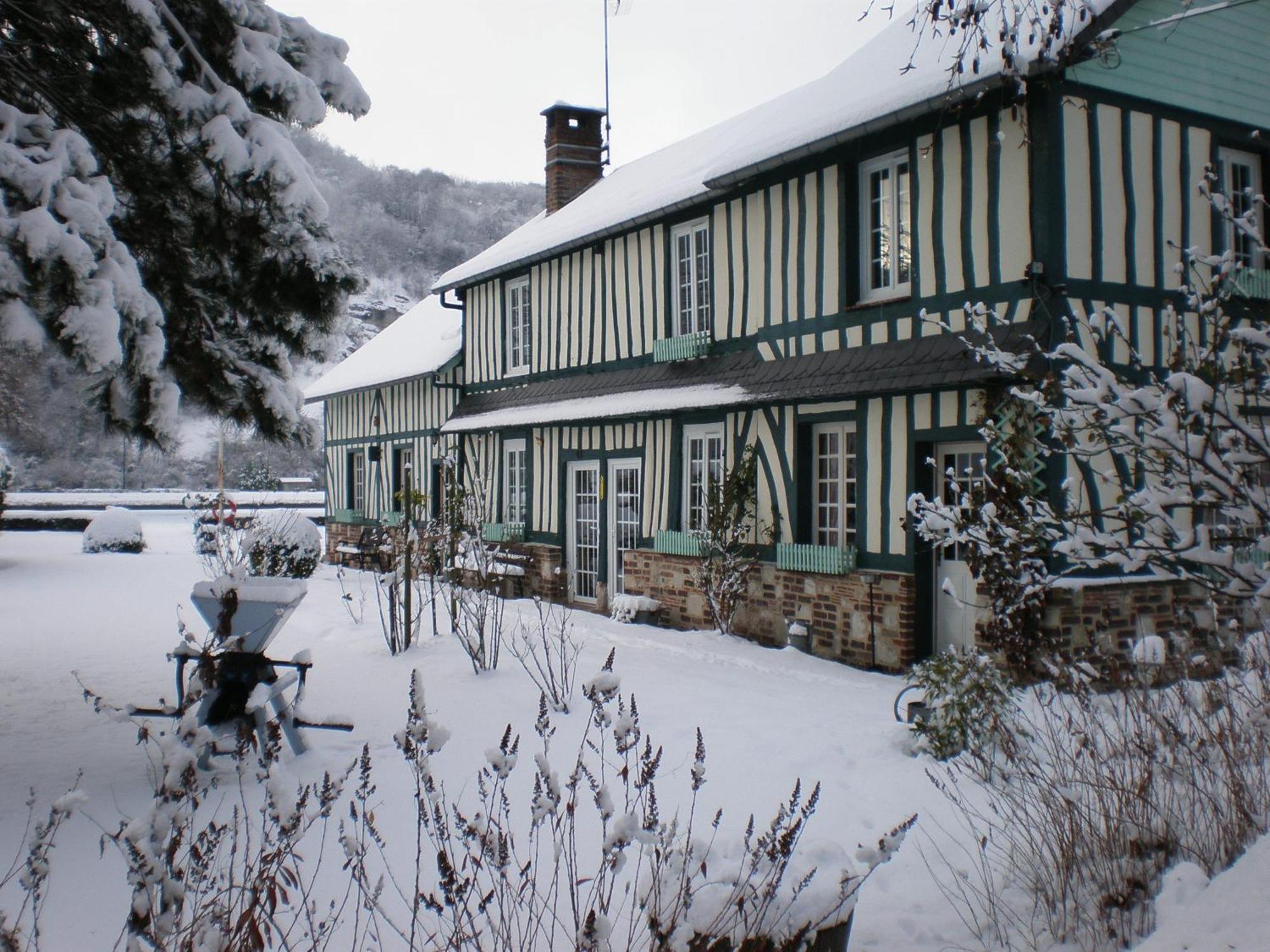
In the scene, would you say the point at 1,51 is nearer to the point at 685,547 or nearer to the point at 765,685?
the point at 765,685

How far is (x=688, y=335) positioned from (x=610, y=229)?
6.38 ft

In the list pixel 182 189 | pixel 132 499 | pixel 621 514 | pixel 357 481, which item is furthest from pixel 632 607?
pixel 132 499

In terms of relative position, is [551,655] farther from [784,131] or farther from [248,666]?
[784,131]

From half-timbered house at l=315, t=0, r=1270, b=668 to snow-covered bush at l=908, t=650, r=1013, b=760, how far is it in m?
0.82

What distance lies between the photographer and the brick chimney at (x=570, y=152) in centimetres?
1686

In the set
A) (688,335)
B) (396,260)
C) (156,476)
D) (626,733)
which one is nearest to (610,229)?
(688,335)

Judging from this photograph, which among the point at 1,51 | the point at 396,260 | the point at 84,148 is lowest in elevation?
the point at 84,148

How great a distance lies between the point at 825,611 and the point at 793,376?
2.26 m

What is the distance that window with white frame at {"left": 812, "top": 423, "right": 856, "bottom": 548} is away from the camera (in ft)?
31.2

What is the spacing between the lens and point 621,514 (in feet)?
42.1

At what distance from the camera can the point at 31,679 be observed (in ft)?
26.9

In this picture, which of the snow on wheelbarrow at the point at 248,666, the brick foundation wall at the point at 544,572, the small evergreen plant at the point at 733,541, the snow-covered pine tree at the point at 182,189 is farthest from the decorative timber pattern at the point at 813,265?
the snow on wheelbarrow at the point at 248,666

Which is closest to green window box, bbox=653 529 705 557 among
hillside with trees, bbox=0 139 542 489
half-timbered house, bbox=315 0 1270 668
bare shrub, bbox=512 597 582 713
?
half-timbered house, bbox=315 0 1270 668

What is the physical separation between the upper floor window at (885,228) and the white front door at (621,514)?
405cm
